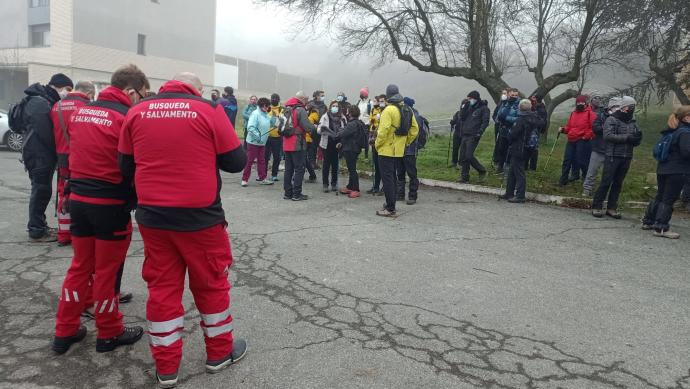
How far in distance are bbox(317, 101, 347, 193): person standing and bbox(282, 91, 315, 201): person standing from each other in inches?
27.4

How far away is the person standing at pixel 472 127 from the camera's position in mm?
10023

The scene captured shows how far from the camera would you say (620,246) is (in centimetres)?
632

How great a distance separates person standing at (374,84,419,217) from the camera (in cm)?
741

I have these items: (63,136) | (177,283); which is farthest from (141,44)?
(177,283)

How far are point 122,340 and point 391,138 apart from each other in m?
5.07

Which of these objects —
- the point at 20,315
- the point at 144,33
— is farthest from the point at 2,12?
the point at 20,315

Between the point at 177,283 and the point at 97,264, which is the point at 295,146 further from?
the point at 177,283

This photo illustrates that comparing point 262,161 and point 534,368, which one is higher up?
point 262,161

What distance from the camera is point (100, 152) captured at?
3.21 metres

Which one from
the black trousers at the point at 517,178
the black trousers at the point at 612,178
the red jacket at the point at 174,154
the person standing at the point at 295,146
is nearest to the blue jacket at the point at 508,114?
the black trousers at the point at 517,178

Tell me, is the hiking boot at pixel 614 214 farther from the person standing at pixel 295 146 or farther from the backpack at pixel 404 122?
the person standing at pixel 295 146

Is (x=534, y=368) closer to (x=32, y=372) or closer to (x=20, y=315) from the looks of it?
(x=32, y=372)

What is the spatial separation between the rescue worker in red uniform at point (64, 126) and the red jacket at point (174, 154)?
2.31m

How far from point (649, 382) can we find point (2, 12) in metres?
48.1
